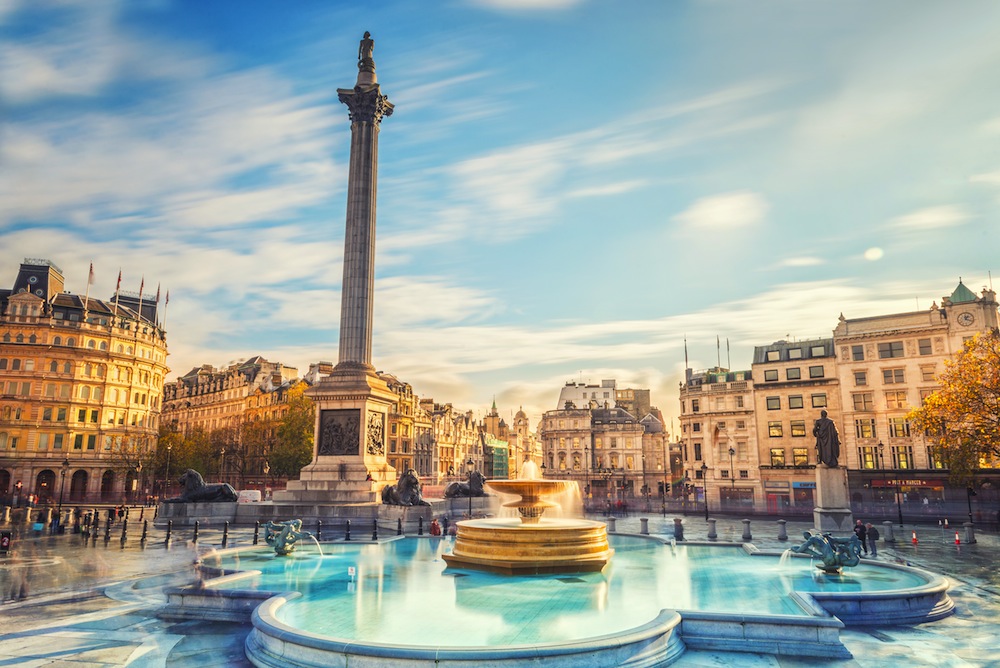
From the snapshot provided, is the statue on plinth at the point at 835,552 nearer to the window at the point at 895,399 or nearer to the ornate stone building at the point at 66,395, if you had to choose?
the window at the point at 895,399

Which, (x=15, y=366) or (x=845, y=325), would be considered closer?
(x=845, y=325)

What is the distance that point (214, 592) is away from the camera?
12.4m

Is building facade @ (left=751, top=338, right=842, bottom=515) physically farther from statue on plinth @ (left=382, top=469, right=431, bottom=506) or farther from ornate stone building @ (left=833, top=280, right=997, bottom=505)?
statue on plinth @ (left=382, top=469, right=431, bottom=506)

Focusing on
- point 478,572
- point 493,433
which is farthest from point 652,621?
point 493,433

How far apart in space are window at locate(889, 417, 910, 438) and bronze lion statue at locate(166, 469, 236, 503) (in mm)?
54052

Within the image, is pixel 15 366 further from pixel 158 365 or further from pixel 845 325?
pixel 845 325

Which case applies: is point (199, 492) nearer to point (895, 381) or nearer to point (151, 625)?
point (151, 625)

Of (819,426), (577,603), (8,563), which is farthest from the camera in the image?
(819,426)

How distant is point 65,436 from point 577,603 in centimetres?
7126

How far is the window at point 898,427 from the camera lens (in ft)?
179

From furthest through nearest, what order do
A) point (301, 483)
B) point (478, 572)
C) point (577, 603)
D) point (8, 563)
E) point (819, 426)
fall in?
point (301, 483)
point (819, 426)
point (8, 563)
point (478, 572)
point (577, 603)

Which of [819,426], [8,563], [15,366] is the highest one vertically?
[15,366]

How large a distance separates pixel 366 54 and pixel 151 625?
39814 millimetres

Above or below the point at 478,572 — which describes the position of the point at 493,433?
above
